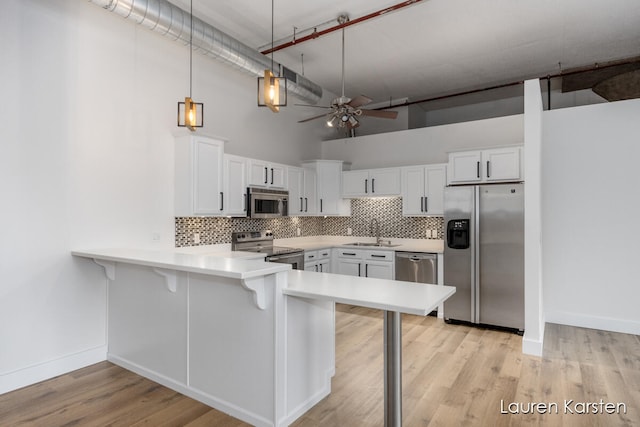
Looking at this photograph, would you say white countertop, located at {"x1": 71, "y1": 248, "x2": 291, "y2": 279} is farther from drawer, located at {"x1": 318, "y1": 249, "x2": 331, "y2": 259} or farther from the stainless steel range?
drawer, located at {"x1": 318, "y1": 249, "x2": 331, "y2": 259}

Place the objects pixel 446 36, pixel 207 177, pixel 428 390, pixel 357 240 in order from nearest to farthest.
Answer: pixel 428 390, pixel 207 177, pixel 446 36, pixel 357 240

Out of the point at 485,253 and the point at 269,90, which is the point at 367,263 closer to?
the point at 485,253

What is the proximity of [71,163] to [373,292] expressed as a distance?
9.74ft

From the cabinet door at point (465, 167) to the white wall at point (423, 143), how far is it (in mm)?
339

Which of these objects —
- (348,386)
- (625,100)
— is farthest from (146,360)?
(625,100)

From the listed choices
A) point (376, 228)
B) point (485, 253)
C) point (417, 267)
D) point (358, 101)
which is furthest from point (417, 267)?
point (358, 101)

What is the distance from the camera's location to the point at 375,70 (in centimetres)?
542

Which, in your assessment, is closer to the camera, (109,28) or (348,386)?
(348,386)

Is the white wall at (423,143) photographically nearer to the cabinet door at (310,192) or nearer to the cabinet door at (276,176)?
the cabinet door at (310,192)

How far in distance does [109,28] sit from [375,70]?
349 centimetres

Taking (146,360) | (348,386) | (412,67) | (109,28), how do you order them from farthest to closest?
(412,67), (109,28), (146,360), (348,386)

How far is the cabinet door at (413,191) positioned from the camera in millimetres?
5484

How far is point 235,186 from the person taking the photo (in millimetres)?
4578

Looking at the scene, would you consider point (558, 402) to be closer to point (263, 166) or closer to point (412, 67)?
point (263, 166)
